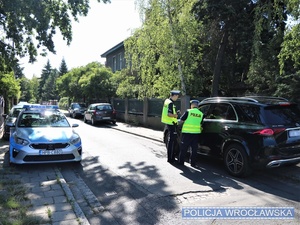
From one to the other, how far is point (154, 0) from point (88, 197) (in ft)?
39.3

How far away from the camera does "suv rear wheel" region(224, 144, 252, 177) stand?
5.59 m

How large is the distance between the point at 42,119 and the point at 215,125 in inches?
198

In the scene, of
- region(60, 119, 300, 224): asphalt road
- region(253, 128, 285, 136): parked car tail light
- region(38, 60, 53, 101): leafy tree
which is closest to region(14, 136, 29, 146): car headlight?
region(60, 119, 300, 224): asphalt road

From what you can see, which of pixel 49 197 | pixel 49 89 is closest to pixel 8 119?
pixel 49 197

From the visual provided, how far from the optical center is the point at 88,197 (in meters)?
4.76

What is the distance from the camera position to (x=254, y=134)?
539 centimetres

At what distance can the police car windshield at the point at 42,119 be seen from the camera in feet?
24.8

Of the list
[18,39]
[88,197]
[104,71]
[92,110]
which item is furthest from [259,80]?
[104,71]

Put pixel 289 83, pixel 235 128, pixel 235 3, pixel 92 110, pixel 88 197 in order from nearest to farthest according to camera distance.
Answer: pixel 88 197, pixel 235 128, pixel 289 83, pixel 235 3, pixel 92 110

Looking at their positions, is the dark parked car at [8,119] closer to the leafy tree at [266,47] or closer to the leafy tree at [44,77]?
the leafy tree at [266,47]

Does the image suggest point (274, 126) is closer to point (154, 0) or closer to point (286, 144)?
point (286, 144)

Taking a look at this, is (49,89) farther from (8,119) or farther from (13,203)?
(13,203)

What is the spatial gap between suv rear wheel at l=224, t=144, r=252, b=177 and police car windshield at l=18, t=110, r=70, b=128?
462 centimetres

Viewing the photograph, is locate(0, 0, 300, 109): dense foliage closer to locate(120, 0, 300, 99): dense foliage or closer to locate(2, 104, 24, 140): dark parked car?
locate(120, 0, 300, 99): dense foliage
